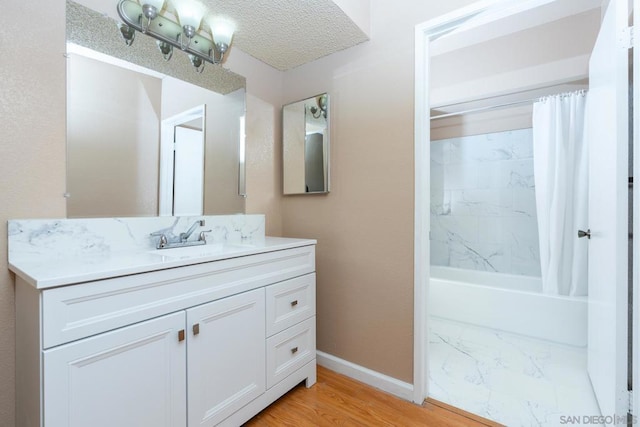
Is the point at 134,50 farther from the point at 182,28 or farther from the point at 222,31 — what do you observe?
the point at 222,31

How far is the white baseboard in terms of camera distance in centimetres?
167

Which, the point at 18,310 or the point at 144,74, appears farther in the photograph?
the point at 144,74

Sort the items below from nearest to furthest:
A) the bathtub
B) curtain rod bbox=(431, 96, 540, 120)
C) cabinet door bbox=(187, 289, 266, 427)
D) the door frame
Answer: cabinet door bbox=(187, 289, 266, 427) → the door frame → the bathtub → curtain rod bbox=(431, 96, 540, 120)

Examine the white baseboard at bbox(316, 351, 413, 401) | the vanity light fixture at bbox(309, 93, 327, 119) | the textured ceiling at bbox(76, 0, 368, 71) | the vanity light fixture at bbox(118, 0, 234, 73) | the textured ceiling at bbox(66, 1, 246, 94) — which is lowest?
the white baseboard at bbox(316, 351, 413, 401)

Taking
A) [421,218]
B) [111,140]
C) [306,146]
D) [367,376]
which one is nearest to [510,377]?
[367,376]

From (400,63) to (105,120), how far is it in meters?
1.53

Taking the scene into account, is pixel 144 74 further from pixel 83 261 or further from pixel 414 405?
pixel 414 405

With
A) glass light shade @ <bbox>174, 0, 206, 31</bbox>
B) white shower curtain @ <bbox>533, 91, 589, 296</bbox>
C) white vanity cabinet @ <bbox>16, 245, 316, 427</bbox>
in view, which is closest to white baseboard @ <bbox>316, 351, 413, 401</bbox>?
white vanity cabinet @ <bbox>16, 245, 316, 427</bbox>

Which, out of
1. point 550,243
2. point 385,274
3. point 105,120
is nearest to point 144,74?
point 105,120

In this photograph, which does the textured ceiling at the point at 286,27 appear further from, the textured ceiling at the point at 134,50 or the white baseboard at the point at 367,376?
the white baseboard at the point at 367,376

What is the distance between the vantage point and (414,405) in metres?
1.60

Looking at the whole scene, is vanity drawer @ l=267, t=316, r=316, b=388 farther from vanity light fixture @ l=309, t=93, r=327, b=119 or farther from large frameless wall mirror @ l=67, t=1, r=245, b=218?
vanity light fixture @ l=309, t=93, r=327, b=119

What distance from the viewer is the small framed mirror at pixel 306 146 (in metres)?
1.98

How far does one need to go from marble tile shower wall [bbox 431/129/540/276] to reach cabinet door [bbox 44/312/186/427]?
2.89 meters
